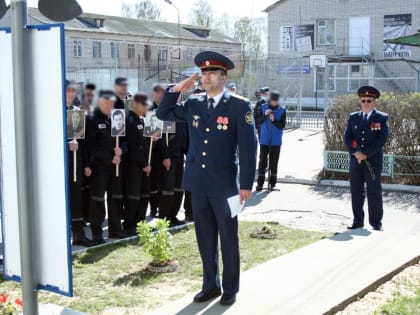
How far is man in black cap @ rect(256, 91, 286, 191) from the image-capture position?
11.4m

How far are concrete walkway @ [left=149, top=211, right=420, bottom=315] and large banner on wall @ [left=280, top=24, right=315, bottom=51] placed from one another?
38972 millimetres

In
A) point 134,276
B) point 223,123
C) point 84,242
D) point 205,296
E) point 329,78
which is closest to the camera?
point 223,123

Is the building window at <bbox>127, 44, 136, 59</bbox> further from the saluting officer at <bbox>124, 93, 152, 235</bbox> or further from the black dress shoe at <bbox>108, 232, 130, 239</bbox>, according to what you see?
the black dress shoe at <bbox>108, 232, 130, 239</bbox>

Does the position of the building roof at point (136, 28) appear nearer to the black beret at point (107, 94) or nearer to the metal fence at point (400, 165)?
the metal fence at point (400, 165)

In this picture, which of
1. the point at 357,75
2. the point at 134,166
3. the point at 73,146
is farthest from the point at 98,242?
the point at 357,75

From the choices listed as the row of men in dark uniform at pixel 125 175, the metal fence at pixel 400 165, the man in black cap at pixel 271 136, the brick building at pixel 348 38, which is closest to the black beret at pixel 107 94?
the row of men in dark uniform at pixel 125 175

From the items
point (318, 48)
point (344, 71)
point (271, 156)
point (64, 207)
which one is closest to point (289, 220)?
point (271, 156)

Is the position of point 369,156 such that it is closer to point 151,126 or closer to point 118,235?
point 151,126

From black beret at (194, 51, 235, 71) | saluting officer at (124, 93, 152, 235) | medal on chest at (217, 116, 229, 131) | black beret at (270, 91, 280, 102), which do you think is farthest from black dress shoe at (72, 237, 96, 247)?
black beret at (270, 91, 280, 102)

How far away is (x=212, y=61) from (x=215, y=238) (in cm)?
138

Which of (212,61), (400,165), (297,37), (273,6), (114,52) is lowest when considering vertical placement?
(400,165)

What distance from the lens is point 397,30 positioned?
41.7 metres

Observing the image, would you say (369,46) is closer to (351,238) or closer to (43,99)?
(351,238)

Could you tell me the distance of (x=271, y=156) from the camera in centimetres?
1147
